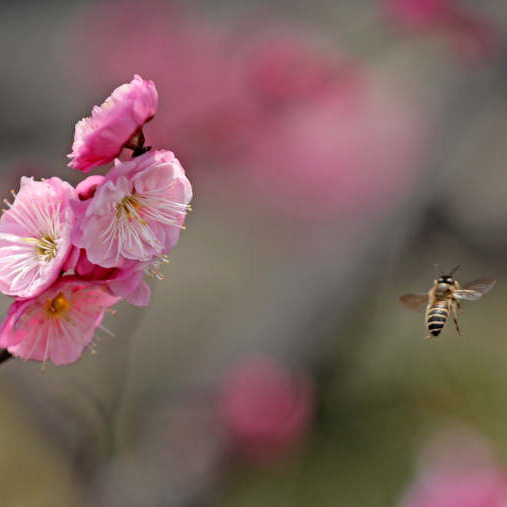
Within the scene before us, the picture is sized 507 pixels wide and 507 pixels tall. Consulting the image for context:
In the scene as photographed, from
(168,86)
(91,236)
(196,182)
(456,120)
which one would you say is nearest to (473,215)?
(456,120)

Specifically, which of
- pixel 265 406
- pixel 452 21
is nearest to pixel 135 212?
pixel 265 406

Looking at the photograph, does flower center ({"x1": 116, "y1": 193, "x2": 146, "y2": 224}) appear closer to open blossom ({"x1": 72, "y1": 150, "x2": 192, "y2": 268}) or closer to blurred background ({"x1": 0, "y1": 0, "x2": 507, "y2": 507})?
open blossom ({"x1": 72, "y1": 150, "x2": 192, "y2": 268})

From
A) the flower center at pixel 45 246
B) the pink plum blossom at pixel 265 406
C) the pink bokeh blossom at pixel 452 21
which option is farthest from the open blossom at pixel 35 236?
the pink bokeh blossom at pixel 452 21

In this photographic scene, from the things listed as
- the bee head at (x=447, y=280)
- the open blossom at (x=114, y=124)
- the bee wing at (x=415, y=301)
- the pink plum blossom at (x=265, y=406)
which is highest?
the open blossom at (x=114, y=124)

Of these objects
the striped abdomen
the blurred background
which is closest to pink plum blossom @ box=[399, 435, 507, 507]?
the striped abdomen

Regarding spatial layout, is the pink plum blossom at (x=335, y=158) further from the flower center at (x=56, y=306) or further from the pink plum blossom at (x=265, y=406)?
the flower center at (x=56, y=306)
